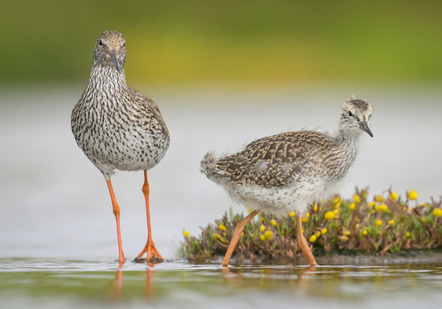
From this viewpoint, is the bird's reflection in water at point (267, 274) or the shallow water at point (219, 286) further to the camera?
the bird's reflection in water at point (267, 274)

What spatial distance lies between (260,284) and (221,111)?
62.6 feet

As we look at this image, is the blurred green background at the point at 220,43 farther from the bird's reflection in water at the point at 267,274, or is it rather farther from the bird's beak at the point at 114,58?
the bird's reflection in water at the point at 267,274

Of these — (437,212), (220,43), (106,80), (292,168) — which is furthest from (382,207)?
(220,43)

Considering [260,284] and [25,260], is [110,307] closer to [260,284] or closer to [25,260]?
[260,284]

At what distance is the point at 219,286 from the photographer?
917cm

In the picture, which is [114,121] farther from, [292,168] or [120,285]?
[120,285]

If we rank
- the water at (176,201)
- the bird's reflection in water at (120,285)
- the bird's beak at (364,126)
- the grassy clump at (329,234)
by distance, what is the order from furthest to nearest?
1. the grassy clump at (329,234)
2. the bird's beak at (364,126)
3. the water at (176,201)
4. the bird's reflection in water at (120,285)

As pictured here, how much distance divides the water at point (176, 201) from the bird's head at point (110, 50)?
2.16 m

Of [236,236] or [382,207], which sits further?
[382,207]

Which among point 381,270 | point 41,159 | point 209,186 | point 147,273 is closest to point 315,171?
point 381,270

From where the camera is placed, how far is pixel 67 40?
3641 cm

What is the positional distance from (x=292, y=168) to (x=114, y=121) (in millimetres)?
2058

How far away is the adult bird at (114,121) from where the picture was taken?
11.6m

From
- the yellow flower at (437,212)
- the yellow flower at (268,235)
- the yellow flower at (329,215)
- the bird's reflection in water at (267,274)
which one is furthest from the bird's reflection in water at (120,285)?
the yellow flower at (437,212)
